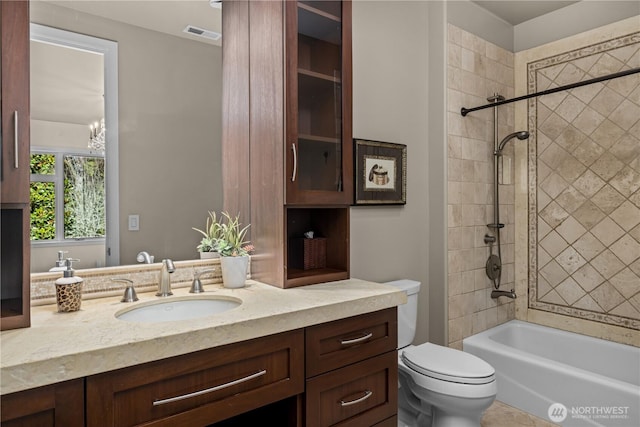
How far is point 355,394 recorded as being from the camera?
4.70ft

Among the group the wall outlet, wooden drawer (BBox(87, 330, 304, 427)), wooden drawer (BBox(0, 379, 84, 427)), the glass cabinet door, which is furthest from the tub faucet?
wooden drawer (BBox(0, 379, 84, 427))

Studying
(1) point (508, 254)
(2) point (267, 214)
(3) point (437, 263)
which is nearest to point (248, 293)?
(2) point (267, 214)

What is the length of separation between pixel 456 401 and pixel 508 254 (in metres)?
1.60

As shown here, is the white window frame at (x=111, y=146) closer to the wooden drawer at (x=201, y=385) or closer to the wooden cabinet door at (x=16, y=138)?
the wooden cabinet door at (x=16, y=138)

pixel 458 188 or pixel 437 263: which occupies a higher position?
pixel 458 188

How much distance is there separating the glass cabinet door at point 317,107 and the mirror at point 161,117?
0.39 m

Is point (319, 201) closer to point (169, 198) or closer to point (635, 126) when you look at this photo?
point (169, 198)

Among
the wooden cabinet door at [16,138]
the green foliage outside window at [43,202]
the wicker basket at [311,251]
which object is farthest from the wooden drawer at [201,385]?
the green foliage outside window at [43,202]

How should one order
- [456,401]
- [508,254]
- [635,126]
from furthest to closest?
[508,254] < [635,126] < [456,401]

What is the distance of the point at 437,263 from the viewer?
8.55 feet

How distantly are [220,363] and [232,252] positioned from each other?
61 centimetres

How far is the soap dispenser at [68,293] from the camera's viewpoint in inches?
48.7

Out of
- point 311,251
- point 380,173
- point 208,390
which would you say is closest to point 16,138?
point 208,390

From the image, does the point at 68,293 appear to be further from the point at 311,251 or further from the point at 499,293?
the point at 499,293
